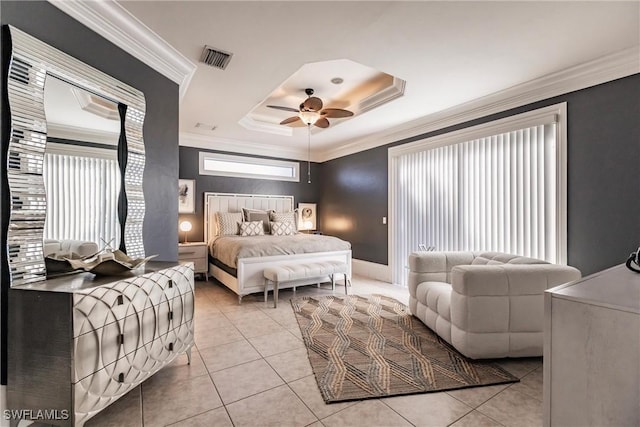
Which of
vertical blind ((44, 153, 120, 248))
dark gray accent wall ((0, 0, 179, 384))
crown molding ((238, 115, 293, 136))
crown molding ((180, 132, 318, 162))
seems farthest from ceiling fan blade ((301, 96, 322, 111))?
crown molding ((180, 132, 318, 162))

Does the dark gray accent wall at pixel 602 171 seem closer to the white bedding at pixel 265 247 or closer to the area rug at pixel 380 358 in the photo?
the area rug at pixel 380 358

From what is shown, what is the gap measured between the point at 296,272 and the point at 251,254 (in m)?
0.66

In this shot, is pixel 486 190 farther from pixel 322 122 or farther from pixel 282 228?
pixel 282 228

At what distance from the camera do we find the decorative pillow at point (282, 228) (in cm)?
543

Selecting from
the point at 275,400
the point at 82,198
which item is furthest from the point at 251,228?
the point at 275,400

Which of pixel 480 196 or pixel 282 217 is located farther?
pixel 282 217

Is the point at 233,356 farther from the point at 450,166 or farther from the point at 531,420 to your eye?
Answer: the point at 450,166

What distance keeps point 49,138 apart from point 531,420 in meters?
3.31

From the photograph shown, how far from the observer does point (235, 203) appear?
5.80 meters

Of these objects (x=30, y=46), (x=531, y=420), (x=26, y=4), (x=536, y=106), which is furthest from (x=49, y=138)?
(x=536, y=106)

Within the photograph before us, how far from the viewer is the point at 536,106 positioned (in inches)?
126

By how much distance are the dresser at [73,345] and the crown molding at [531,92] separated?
4.11 metres

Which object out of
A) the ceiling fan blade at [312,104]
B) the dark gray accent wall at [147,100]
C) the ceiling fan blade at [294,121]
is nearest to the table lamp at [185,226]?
the dark gray accent wall at [147,100]

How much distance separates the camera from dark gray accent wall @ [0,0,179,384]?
1.56 meters
